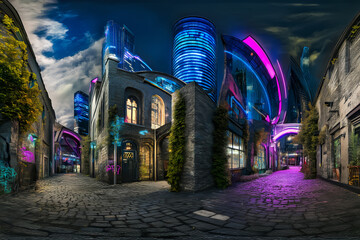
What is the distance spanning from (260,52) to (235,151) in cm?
3466

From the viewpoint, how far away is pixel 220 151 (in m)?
10.5

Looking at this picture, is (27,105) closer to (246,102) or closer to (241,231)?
(241,231)

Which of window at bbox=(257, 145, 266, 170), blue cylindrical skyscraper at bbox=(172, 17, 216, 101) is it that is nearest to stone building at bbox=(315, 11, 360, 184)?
window at bbox=(257, 145, 266, 170)

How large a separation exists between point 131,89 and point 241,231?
46.9ft

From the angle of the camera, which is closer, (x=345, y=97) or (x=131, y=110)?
(x=345, y=97)

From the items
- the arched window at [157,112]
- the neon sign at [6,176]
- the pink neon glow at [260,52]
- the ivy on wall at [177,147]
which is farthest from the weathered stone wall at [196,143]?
the pink neon glow at [260,52]

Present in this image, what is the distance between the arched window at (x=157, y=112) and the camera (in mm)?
17844

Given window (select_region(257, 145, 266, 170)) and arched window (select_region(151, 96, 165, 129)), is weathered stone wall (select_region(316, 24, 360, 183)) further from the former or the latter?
arched window (select_region(151, 96, 165, 129))

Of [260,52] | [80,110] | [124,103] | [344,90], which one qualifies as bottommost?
[344,90]

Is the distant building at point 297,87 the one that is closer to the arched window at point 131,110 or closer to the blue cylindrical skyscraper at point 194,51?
the blue cylindrical skyscraper at point 194,51

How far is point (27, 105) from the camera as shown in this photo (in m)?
8.04

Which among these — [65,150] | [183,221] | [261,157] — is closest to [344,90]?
[183,221]

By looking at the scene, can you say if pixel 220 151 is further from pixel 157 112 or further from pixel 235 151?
→ pixel 157 112

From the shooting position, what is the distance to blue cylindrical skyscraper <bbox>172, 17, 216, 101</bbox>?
113 m
